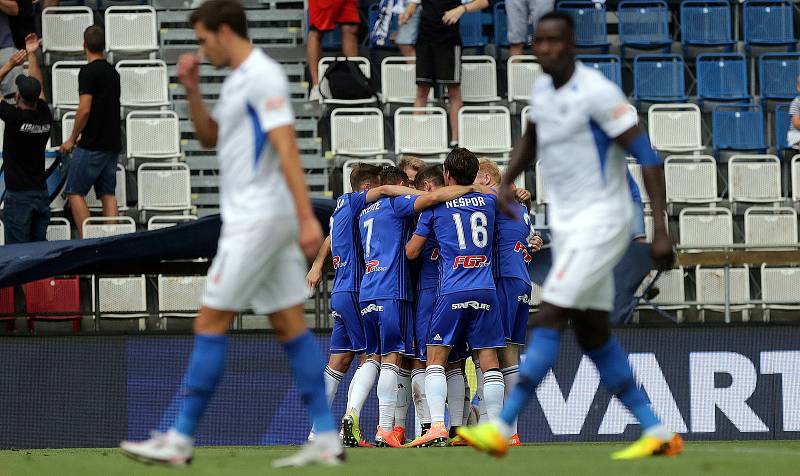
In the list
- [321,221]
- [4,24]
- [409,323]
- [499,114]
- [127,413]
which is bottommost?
[127,413]

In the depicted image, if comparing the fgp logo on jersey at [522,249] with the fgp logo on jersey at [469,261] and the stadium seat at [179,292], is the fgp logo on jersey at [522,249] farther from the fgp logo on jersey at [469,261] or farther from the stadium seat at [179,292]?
the stadium seat at [179,292]

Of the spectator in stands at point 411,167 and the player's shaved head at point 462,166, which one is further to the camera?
the spectator in stands at point 411,167

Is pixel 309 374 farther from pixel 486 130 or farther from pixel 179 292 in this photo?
pixel 486 130

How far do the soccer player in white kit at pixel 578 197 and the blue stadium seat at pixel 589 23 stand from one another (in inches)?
452

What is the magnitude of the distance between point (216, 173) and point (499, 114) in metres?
3.59

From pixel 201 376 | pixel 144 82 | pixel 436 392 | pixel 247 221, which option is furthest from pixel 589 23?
pixel 201 376

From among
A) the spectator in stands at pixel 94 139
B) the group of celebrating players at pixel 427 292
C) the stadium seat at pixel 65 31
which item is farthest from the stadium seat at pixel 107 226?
the group of celebrating players at pixel 427 292

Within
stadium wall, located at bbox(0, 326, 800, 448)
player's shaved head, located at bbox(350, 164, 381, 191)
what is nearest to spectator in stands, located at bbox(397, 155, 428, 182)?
player's shaved head, located at bbox(350, 164, 381, 191)

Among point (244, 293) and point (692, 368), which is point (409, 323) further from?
point (244, 293)

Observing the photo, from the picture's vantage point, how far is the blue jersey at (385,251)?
36.4 feet

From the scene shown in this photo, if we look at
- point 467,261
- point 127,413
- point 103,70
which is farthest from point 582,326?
point 103,70

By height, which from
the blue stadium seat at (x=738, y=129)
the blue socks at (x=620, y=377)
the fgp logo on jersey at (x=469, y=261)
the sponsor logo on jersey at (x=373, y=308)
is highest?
the blue stadium seat at (x=738, y=129)

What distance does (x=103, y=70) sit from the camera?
15156mm

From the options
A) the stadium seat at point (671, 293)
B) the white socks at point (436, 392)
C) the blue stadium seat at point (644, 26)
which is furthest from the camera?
the blue stadium seat at point (644, 26)
